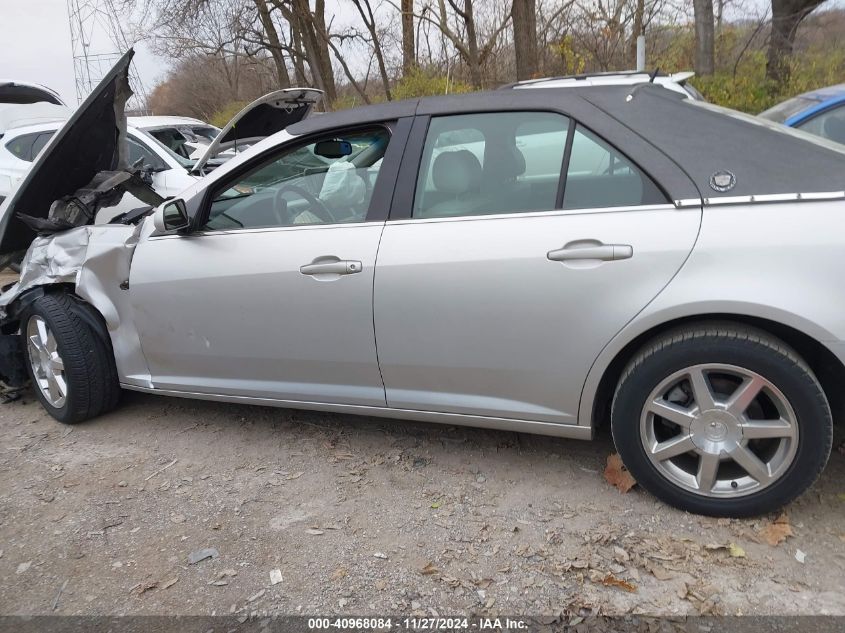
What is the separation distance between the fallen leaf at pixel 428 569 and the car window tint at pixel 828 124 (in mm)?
4681

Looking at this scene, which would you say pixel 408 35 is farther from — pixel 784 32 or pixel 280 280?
pixel 280 280

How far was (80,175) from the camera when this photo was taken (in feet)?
13.3

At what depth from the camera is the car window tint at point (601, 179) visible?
2.46 m

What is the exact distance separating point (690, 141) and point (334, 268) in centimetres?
153

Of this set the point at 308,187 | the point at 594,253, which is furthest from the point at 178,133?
the point at 594,253

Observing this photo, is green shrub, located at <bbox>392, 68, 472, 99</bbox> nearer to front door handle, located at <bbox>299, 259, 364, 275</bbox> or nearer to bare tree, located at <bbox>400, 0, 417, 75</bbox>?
bare tree, located at <bbox>400, 0, 417, 75</bbox>

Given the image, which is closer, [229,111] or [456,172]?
[456,172]

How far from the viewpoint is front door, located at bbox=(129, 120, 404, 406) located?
9.49ft

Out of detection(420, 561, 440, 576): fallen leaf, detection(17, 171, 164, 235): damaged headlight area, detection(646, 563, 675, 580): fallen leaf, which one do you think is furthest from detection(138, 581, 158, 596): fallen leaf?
detection(17, 171, 164, 235): damaged headlight area

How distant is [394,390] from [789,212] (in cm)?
172

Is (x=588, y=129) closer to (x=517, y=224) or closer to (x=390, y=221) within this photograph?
(x=517, y=224)

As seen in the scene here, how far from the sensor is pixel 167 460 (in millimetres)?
3381

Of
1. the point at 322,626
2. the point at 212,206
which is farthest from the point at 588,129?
the point at 322,626

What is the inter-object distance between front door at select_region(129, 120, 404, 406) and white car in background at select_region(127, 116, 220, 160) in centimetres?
555
